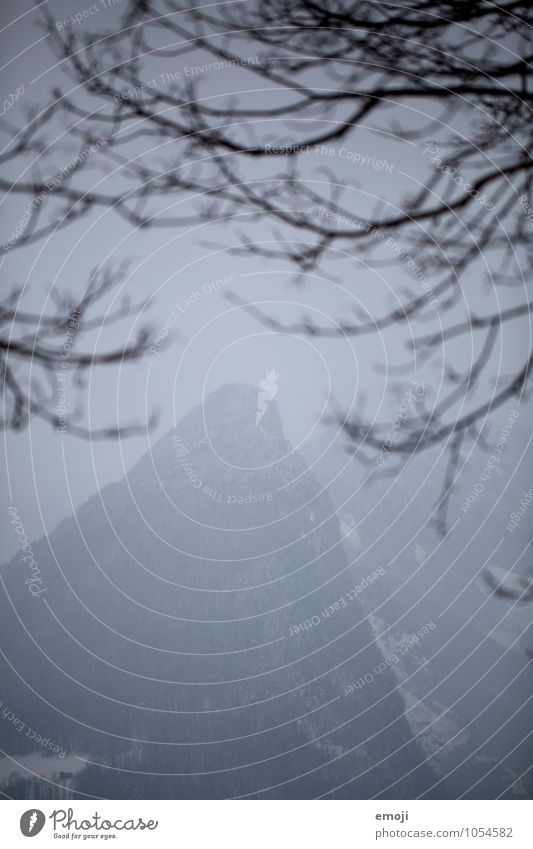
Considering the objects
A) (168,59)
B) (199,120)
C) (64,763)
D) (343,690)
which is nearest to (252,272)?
(199,120)

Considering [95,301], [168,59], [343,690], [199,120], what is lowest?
[343,690]

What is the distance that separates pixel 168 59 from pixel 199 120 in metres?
0.29

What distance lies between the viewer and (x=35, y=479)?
225 centimetres

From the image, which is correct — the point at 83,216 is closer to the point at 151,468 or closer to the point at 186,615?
the point at 151,468

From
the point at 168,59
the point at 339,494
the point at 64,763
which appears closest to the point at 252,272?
the point at 168,59

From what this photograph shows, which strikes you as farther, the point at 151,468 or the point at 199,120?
the point at 151,468

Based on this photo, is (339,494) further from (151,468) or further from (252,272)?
(252,272)

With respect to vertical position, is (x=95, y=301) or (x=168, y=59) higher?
(x=168, y=59)

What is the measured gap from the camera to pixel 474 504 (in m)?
2.36
